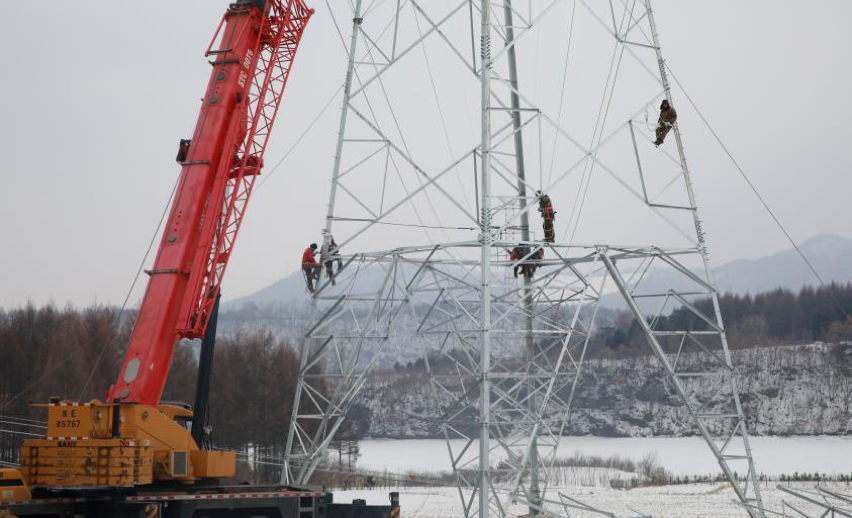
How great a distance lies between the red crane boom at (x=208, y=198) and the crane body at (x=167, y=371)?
0.02 meters

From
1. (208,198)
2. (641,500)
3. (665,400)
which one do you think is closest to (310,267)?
(208,198)

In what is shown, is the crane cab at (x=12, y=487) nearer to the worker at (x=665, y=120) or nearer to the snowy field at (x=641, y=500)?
the snowy field at (x=641, y=500)

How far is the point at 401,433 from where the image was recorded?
370 ft

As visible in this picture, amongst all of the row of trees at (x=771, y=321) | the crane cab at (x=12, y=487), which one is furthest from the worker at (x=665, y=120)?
the row of trees at (x=771, y=321)

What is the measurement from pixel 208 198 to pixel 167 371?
394 cm

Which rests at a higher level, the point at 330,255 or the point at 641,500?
the point at 330,255

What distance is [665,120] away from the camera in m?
27.6

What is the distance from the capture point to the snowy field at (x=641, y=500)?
107 feet

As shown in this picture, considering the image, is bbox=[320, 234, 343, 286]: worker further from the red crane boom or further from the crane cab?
the crane cab

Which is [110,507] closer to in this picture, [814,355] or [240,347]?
[240,347]

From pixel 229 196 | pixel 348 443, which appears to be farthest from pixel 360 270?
pixel 348 443

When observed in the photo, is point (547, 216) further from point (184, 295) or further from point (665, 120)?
point (184, 295)

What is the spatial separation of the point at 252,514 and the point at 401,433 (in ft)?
303

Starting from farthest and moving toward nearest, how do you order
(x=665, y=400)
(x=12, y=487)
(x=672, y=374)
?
(x=665, y=400), (x=672, y=374), (x=12, y=487)
